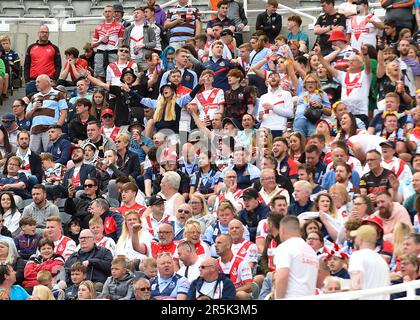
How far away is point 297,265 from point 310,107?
6.67 m

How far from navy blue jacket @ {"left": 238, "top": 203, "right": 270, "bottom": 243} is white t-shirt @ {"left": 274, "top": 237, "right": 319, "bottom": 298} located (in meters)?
3.38

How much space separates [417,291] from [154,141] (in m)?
7.16

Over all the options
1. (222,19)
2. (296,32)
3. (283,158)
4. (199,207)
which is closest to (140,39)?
(222,19)

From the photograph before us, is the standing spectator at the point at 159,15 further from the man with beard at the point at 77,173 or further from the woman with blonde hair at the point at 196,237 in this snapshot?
the woman with blonde hair at the point at 196,237

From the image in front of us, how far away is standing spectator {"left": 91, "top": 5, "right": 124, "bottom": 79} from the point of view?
74.2 feet

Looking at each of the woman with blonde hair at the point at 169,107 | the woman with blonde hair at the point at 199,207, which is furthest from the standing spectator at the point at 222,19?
the woman with blonde hair at the point at 199,207

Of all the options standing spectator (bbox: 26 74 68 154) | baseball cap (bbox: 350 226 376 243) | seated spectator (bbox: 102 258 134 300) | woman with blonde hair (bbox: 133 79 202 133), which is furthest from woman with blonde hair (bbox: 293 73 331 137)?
baseball cap (bbox: 350 226 376 243)

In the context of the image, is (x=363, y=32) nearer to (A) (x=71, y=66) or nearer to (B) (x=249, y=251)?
(A) (x=71, y=66)

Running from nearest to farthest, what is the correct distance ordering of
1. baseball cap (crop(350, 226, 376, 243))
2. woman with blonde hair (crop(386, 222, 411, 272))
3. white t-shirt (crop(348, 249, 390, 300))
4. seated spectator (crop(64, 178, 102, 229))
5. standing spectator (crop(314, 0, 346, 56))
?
white t-shirt (crop(348, 249, 390, 300))
baseball cap (crop(350, 226, 376, 243))
woman with blonde hair (crop(386, 222, 411, 272))
seated spectator (crop(64, 178, 102, 229))
standing spectator (crop(314, 0, 346, 56))

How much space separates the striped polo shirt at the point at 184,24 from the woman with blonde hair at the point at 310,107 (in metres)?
4.38

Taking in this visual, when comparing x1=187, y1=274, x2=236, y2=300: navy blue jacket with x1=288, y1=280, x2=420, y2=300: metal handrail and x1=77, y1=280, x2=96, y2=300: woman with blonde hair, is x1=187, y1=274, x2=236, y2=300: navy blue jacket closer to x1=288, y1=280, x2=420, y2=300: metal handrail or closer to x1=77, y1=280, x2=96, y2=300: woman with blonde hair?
x1=77, y1=280, x2=96, y2=300: woman with blonde hair

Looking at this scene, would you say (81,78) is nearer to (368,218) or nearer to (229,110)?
(229,110)

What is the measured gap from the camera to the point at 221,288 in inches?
537

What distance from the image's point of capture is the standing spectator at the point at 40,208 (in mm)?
17375
